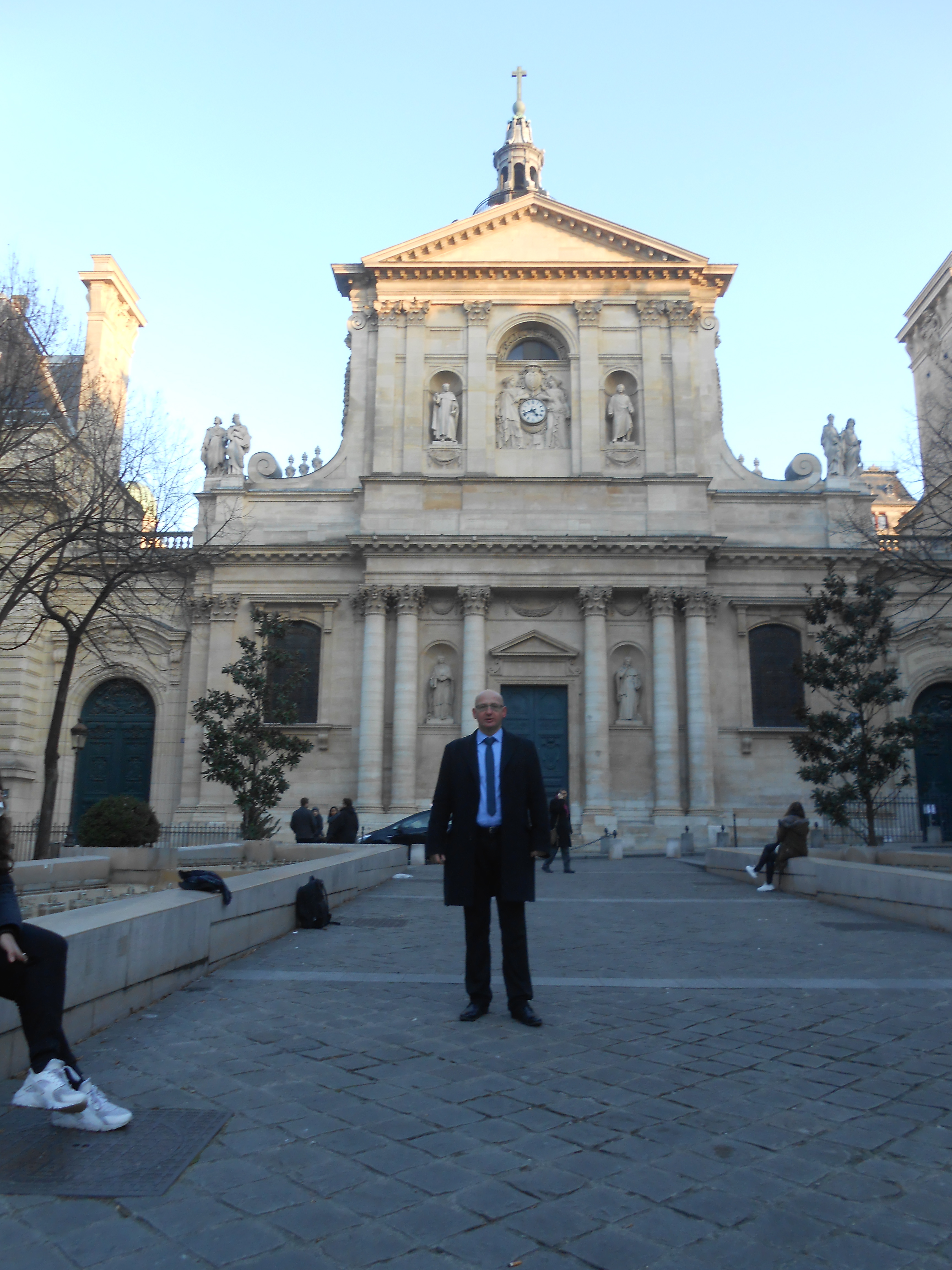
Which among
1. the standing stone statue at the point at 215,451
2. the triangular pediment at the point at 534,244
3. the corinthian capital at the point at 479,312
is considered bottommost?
the standing stone statue at the point at 215,451

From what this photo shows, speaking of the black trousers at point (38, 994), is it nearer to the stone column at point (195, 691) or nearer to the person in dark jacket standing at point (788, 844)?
the person in dark jacket standing at point (788, 844)

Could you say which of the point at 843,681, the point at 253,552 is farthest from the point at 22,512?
the point at 843,681

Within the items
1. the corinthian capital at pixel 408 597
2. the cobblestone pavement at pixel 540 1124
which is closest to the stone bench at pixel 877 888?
the cobblestone pavement at pixel 540 1124

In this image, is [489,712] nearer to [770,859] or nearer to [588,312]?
[770,859]

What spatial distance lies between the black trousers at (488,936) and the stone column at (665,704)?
81.5ft

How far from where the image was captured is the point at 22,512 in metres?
20.9

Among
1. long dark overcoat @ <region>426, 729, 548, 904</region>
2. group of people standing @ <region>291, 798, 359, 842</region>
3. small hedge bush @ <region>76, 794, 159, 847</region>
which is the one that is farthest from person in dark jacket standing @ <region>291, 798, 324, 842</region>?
long dark overcoat @ <region>426, 729, 548, 904</region>

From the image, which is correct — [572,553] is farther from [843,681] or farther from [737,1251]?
[737,1251]

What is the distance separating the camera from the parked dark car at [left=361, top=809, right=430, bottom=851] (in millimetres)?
26891

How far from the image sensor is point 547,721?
32750 millimetres

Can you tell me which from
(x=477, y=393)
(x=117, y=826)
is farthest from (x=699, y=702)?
(x=117, y=826)

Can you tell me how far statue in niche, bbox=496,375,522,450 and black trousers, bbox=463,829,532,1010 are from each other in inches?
1125

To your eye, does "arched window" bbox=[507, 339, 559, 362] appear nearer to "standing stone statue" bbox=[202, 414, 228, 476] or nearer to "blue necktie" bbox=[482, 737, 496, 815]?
"standing stone statue" bbox=[202, 414, 228, 476]

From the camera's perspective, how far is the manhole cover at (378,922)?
1154cm
